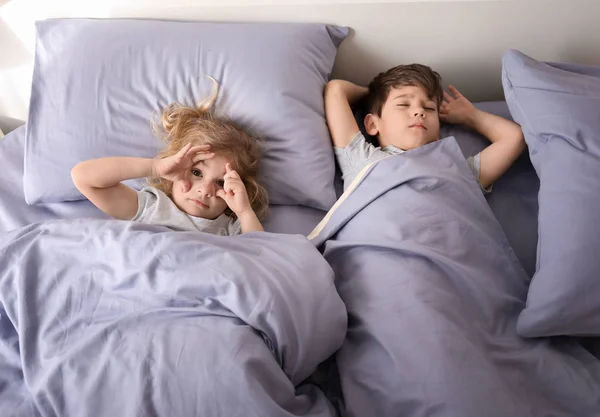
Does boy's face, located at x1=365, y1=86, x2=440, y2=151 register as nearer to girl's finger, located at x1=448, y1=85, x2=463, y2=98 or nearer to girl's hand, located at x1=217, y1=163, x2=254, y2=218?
girl's finger, located at x1=448, y1=85, x2=463, y2=98

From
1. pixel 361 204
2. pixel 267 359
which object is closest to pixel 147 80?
pixel 361 204

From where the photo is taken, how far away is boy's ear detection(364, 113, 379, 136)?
1222 mm

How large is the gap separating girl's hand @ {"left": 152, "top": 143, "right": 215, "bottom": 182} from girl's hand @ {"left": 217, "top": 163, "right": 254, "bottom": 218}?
0.06 metres

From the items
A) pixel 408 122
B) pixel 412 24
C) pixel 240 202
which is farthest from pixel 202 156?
pixel 412 24

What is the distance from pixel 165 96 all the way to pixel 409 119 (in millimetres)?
574

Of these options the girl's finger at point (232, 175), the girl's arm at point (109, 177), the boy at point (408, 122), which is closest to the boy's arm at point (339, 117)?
the boy at point (408, 122)

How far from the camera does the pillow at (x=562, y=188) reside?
0.82 metres

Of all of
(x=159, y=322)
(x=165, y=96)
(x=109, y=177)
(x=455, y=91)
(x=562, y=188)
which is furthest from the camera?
(x=455, y=91)

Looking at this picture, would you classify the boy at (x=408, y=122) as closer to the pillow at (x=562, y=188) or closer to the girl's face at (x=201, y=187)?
the pillow at (x=562, y=188)

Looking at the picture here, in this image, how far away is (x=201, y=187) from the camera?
1.06m

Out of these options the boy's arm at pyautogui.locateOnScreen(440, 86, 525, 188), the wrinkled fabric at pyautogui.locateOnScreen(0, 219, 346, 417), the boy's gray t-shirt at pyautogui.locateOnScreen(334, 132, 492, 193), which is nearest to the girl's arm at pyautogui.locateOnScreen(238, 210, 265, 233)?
the wrinkled fabric at pyautogui.locateOnScreen(0, 219, 346, 417)

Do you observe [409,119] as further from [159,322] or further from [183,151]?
[159,322]

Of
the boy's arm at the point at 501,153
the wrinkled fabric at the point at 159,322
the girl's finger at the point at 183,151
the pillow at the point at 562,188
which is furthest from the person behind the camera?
the boy's arm at the point at 501,153

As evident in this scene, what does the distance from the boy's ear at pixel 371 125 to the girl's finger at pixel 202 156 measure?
0.41 meters
